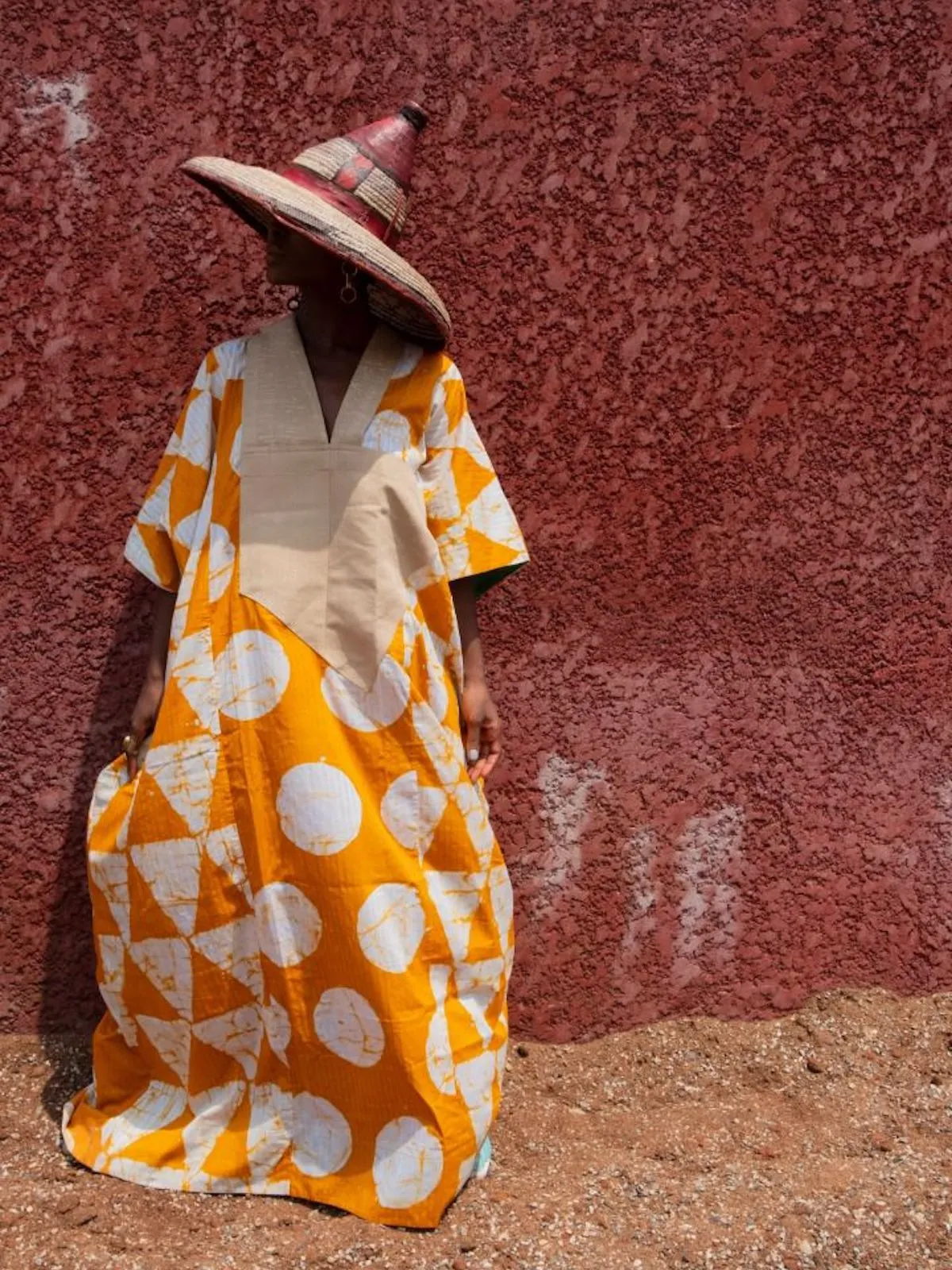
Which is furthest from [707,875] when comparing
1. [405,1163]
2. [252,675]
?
[252,675]

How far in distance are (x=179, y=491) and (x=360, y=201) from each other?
572mm

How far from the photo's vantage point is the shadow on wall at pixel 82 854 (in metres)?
2.22

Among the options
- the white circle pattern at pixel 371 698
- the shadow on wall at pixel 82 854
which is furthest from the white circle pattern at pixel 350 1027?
the shadow on wall at pixel 82 854

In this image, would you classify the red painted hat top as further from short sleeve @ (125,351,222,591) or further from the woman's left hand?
the woman's left hand

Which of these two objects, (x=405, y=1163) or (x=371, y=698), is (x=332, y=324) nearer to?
(x=371, y=698)

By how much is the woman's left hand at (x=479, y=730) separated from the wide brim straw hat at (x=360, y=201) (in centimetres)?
63

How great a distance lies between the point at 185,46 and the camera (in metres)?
2.15

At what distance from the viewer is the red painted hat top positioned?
183cm

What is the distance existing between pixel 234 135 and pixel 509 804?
1.40m

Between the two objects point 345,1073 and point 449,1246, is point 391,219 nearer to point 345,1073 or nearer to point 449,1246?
point 345,1073

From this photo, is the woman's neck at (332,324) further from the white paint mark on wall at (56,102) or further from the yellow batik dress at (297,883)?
the white paint mark on wall at (56,102)

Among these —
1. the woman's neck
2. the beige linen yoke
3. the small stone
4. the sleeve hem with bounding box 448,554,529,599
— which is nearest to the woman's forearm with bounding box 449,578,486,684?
the sleeve hem with bounding box 448,554,529,599

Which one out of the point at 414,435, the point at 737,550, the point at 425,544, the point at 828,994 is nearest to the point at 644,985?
the point at 828,994

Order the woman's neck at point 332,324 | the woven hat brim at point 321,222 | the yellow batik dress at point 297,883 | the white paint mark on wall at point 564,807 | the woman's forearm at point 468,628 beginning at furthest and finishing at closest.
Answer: the white paint mark on wall at point 564,807 < the woman's forearm at point 468,628 < the woman's neck at point 332,324 < the yellow batik dress at point 297,883 < the woven hat brim at point 321,222
